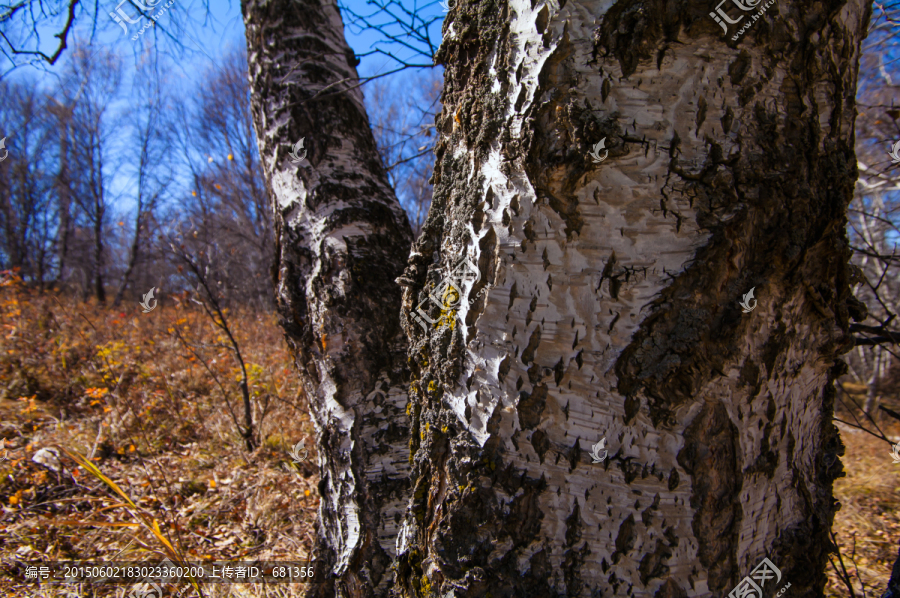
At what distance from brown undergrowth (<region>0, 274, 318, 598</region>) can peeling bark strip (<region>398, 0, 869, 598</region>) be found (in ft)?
6.54

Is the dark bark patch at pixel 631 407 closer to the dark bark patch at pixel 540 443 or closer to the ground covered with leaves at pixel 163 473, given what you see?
the dark bark patch at pixel 540 443

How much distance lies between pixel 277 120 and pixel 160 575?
2.43 m

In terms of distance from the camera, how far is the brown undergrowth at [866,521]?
7.92 ft

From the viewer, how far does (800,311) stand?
845 millimetres

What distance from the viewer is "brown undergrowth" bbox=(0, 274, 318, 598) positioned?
2.54 metres

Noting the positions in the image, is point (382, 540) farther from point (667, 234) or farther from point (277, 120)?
point (277, 120)

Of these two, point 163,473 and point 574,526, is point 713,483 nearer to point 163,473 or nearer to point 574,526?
point 574,526
